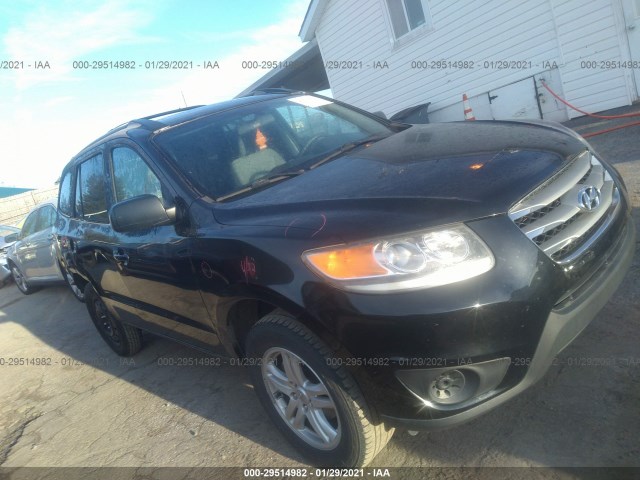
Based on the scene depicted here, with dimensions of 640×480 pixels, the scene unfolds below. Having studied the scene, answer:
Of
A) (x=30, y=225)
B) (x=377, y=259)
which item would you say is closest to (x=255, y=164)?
(x=377, y=259)

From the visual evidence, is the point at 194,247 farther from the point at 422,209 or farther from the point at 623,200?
the point at 623,200

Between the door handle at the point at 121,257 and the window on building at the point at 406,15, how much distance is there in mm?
9437

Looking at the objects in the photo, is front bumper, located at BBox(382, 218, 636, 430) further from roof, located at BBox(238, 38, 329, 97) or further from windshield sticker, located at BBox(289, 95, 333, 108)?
roof, located at BBox(238, 38, 329, 97)

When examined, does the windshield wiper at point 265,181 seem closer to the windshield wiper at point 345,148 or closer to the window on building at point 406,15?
the windshield wiper at point 345,148

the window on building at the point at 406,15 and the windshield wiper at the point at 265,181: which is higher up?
the window on building at the point at 406,15

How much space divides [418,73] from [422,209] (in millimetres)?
10428

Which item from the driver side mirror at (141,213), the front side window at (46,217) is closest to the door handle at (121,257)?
the driver side mirror at (141,213)

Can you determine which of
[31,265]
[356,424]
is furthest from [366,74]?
[356,424]

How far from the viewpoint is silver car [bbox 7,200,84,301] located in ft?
25.8

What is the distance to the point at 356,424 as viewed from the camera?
216 cm

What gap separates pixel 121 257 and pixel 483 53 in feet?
29.7

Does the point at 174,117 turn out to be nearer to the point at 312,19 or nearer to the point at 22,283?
the point at 22,283

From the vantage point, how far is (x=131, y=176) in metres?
3.48

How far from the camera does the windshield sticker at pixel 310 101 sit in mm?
3875
